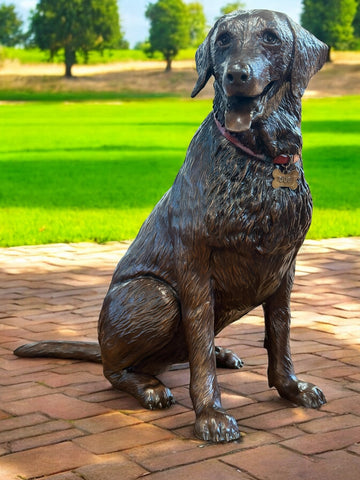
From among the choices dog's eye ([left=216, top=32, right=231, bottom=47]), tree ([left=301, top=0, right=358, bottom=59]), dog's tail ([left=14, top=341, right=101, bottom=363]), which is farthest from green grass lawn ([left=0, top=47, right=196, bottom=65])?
dog's eye ([left=216, top=32, right=231, bottom=47])

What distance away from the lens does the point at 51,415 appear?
12.8 ft

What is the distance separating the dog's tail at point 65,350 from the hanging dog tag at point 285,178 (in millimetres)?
1695

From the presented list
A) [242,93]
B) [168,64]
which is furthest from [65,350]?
[168,64]

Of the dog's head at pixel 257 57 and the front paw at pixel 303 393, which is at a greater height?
the dog's head at pixel 257 57

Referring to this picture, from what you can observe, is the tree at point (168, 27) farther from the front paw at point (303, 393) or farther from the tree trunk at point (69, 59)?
the front paw at point (303, 393)

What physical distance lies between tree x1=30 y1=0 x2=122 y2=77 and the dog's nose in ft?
276

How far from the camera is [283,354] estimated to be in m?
4.10

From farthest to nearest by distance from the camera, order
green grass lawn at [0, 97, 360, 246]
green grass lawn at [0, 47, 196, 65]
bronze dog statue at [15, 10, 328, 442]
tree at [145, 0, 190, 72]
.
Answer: tree at [145, 0, 190, 72]
green grass lawn at [0, 47, 196, 65]
green grass lawn at [0, 97, 360, 246]
bronze dog statue at [15, 10, 328, 442]

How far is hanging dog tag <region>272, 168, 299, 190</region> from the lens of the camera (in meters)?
3.61

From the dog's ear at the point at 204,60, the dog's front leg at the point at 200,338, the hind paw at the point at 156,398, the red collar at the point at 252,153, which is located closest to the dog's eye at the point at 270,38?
the dog's ear at the point at 204,60

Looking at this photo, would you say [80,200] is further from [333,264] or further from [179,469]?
[179,469]

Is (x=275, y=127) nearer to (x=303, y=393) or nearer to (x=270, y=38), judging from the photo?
(x=270, y=38)

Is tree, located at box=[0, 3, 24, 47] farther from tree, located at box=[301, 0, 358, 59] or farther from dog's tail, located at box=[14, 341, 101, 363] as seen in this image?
dog's tail, located at box=[14, 341, 101, 363]

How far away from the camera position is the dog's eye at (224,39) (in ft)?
11.5
